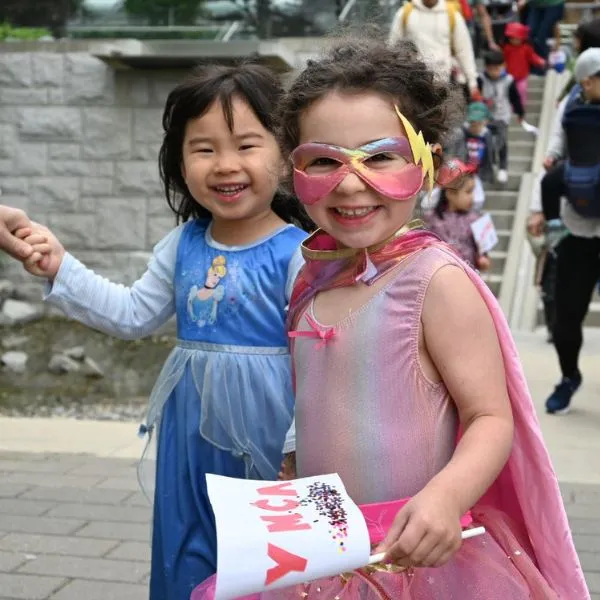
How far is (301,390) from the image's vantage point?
2.14m

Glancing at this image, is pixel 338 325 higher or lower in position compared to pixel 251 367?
higher

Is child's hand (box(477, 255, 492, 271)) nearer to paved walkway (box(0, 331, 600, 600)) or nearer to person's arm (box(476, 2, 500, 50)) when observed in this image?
paved walkway (box(0, 331, 600, 600))

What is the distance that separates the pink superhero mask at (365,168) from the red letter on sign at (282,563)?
66 centimetres

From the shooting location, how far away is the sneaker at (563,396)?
6.37 meters

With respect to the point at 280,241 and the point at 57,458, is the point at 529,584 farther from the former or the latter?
the point at 57,458

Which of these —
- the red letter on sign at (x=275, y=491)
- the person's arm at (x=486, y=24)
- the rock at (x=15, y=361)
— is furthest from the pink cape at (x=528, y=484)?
the person's arm at (x=486, y=24)

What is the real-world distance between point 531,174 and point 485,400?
409 inches

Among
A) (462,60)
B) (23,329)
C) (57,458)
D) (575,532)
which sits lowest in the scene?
(23,329)

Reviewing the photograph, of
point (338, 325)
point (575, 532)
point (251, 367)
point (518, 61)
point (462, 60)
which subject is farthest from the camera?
point (518, 61)

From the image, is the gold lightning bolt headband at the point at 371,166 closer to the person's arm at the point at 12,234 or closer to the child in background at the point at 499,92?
the person's arm at the point at 12,234

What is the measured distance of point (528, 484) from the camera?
2.06 metres

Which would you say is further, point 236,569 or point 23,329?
point 23,329

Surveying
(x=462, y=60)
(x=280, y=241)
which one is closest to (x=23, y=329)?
(x=462, y=60)

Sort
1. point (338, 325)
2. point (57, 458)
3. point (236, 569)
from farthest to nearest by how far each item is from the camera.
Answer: point (57, 458), point (338, 325), point (236, 569)
